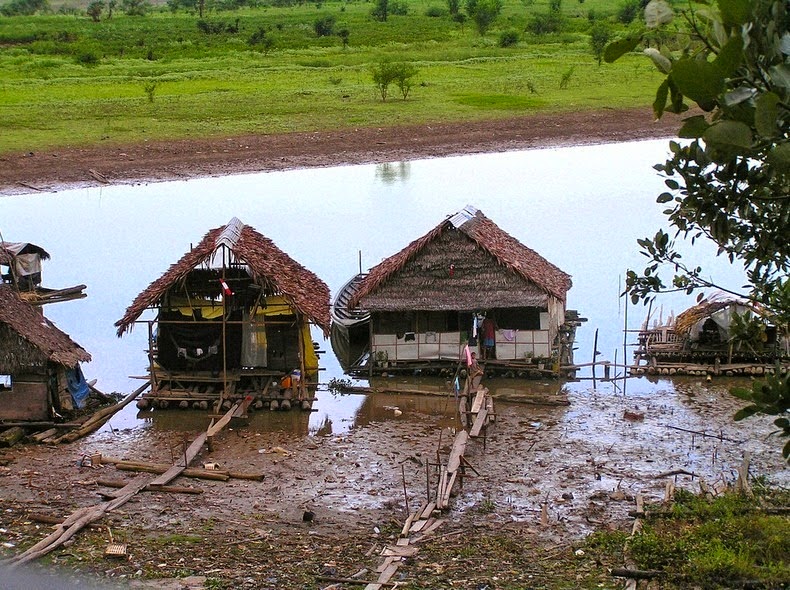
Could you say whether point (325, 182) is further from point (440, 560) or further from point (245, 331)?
point (440, 560)

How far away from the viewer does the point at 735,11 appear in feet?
15.5

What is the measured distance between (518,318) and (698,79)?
1558cm

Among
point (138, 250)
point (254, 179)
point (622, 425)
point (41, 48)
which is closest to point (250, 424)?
point (622, 425)

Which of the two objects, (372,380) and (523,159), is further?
(523,159)

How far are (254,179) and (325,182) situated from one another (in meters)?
2.32

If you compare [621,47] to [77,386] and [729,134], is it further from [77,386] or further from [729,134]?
[77,386]

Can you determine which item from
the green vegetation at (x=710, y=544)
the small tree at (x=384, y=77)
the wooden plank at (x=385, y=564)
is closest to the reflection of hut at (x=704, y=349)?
the green vegetation at (x=710, y=544)

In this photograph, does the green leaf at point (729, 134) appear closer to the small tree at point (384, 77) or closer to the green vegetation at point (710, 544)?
the green vegetation at point (710, 544)

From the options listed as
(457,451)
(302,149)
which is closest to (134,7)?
(302,149)

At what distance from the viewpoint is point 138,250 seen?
29.7 meters

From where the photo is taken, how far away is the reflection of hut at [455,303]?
19828 millimetres

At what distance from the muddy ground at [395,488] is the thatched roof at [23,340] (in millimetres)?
1315

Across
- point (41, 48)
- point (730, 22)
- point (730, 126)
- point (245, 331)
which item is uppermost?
point (41, 48)

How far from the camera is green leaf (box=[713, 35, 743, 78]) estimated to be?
463cm
